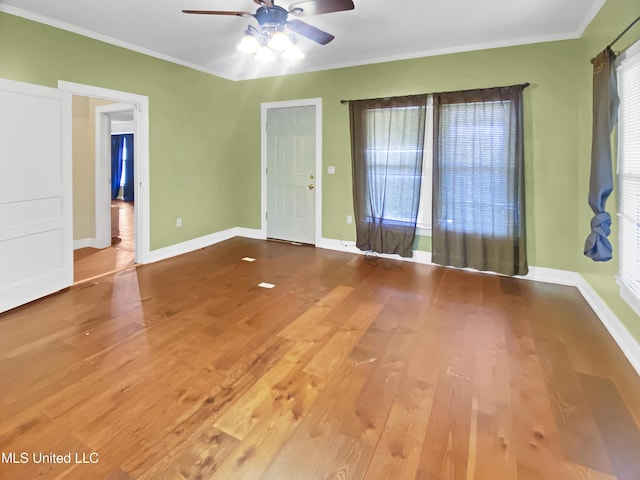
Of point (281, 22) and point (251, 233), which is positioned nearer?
point (281, 22)

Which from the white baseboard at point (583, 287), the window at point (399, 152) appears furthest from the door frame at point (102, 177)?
the window at point (399, 152)

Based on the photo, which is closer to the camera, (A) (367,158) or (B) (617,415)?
(B) (617,415)

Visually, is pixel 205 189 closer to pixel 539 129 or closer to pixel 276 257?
pixel 276 257

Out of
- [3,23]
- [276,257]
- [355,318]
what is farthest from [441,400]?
[3,23]

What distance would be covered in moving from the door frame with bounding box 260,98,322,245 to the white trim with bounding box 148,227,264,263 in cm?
29

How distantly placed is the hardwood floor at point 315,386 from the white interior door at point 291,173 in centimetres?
217

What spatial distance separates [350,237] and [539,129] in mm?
2586

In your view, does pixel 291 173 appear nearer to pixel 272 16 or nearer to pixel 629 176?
pixel 272 16

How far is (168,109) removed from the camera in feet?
15.7

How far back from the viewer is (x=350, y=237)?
17.3ft

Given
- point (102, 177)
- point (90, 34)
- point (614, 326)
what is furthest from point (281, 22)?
point (102, 177)

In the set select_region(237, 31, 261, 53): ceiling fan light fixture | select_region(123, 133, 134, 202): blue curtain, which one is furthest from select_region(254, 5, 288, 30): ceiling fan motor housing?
select_region(123, 133, 134, 202): blue curtain

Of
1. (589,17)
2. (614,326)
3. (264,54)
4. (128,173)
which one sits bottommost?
(614,326)

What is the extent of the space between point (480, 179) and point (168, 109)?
395 cm
